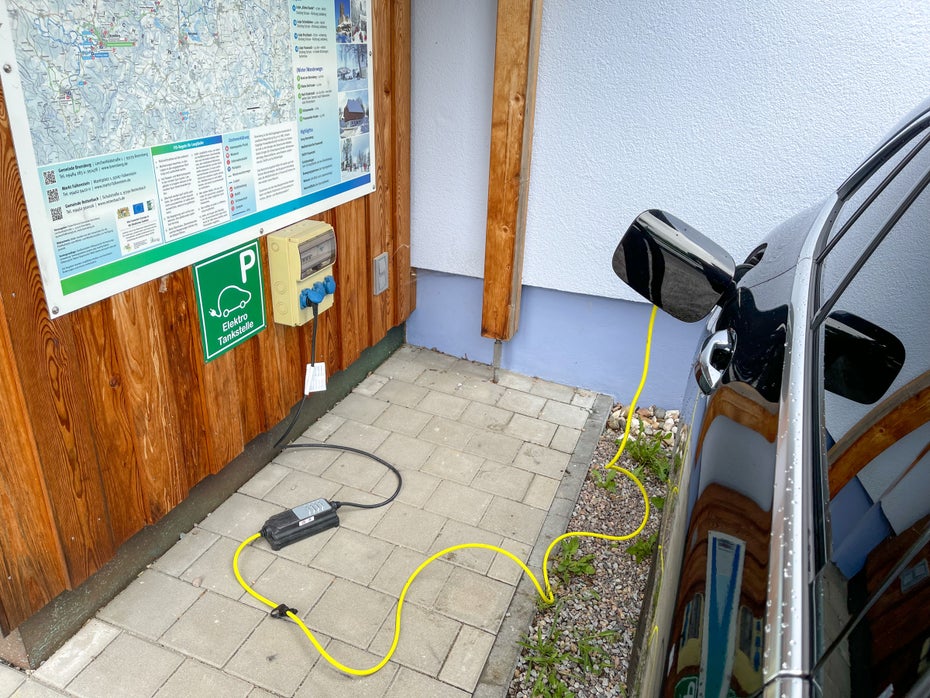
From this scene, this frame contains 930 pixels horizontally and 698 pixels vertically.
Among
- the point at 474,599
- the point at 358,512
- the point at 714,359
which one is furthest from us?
the point at 358,512

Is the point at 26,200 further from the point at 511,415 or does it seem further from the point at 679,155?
the point at 679,155

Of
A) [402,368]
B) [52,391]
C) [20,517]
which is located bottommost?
[402,368]

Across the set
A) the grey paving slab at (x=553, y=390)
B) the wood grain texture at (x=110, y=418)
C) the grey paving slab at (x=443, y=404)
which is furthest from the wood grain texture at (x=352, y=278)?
the wood grain texture at (x=110, y=418)

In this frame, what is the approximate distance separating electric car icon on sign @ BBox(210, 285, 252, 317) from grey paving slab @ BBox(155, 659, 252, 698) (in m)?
1.19

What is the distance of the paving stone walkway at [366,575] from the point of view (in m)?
2.12

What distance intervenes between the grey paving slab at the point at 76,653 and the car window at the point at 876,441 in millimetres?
2212

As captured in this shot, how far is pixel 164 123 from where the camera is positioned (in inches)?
84.0

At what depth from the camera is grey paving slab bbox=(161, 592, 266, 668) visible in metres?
2.19

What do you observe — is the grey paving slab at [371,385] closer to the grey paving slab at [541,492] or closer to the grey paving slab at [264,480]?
the grey paving slab at [264,480]

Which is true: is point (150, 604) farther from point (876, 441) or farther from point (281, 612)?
point (876, 441)

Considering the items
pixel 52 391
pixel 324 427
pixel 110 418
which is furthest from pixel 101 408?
pixel 324 427

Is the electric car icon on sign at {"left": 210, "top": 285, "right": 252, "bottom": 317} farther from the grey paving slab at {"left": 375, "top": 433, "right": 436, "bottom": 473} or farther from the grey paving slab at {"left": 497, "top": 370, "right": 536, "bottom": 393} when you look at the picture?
the grey paving slab at {"left": 497, "top": 370, "right": 536, "bottom": 393}

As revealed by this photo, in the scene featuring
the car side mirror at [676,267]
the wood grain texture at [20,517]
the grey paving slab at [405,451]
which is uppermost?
the car side mirror at [676,267]

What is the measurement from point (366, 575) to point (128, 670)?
81 cm
